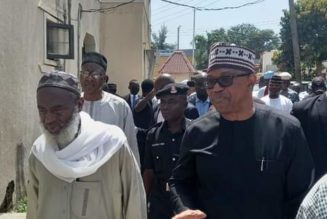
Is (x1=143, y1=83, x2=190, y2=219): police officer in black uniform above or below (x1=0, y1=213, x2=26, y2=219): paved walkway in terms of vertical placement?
above

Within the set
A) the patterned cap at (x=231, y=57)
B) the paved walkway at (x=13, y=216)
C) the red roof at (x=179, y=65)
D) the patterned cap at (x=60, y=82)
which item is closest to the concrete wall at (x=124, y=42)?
the paved walkway at (x=13, y=216)

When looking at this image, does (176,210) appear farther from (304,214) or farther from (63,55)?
(63,55)

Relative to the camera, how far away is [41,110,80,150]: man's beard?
3.55m

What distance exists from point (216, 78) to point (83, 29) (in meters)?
10.4

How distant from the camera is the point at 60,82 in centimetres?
356

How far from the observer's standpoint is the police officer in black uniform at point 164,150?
5.12m

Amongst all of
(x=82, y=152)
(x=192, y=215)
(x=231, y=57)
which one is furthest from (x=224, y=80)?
(x=82, y=152)

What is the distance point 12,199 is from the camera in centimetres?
812

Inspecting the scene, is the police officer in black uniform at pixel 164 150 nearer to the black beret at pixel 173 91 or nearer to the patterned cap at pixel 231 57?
the black beret at pixel 173 91

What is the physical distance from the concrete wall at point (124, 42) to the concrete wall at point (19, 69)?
10.9 metres

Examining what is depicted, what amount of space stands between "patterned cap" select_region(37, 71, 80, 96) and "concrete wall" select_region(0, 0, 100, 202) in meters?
4.33

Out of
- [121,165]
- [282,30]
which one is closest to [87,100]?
[121,165]

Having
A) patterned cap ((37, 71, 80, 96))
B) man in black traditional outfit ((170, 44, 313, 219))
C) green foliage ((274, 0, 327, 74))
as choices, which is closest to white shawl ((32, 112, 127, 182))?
patterned cap ((37, 71, 80, 96))

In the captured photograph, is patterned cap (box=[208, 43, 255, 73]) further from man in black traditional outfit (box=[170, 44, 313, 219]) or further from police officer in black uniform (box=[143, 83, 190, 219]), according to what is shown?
police officer in black uniform (box=[143, 83, 190, 219])
